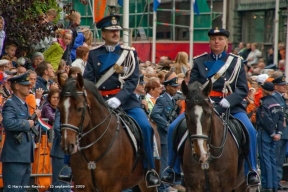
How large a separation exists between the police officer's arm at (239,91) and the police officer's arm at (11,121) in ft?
10.4

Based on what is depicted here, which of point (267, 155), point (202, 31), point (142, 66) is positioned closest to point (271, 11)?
point (202, 31)

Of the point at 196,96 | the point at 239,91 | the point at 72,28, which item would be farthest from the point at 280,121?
the point at 196,96

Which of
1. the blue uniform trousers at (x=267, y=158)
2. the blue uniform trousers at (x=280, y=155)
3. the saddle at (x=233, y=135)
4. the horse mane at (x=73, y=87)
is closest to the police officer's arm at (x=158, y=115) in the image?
the blue uniform trousers at (x=267, y=158)

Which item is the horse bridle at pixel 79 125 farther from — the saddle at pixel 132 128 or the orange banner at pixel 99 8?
the orange banner at pixel 99 8

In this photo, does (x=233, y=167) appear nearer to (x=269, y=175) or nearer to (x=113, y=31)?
(x=113, y=31)

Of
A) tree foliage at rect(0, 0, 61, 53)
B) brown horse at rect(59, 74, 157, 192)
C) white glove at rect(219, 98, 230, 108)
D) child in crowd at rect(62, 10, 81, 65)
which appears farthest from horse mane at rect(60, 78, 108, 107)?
child in crowd at rect(62, 10, 81, 65)

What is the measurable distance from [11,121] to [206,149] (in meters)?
3.40

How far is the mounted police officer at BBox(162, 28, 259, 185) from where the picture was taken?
557 inches

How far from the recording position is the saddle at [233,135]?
13.9 metres

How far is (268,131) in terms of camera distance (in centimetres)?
2044

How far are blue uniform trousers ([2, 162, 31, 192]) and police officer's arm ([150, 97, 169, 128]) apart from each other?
4416mm

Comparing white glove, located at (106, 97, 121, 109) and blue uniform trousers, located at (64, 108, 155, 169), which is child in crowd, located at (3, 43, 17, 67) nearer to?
blue uniform trousers, located at (64, 108, 155, 169)

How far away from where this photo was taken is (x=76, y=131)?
39.4 ft

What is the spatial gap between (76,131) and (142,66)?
40.0ft
